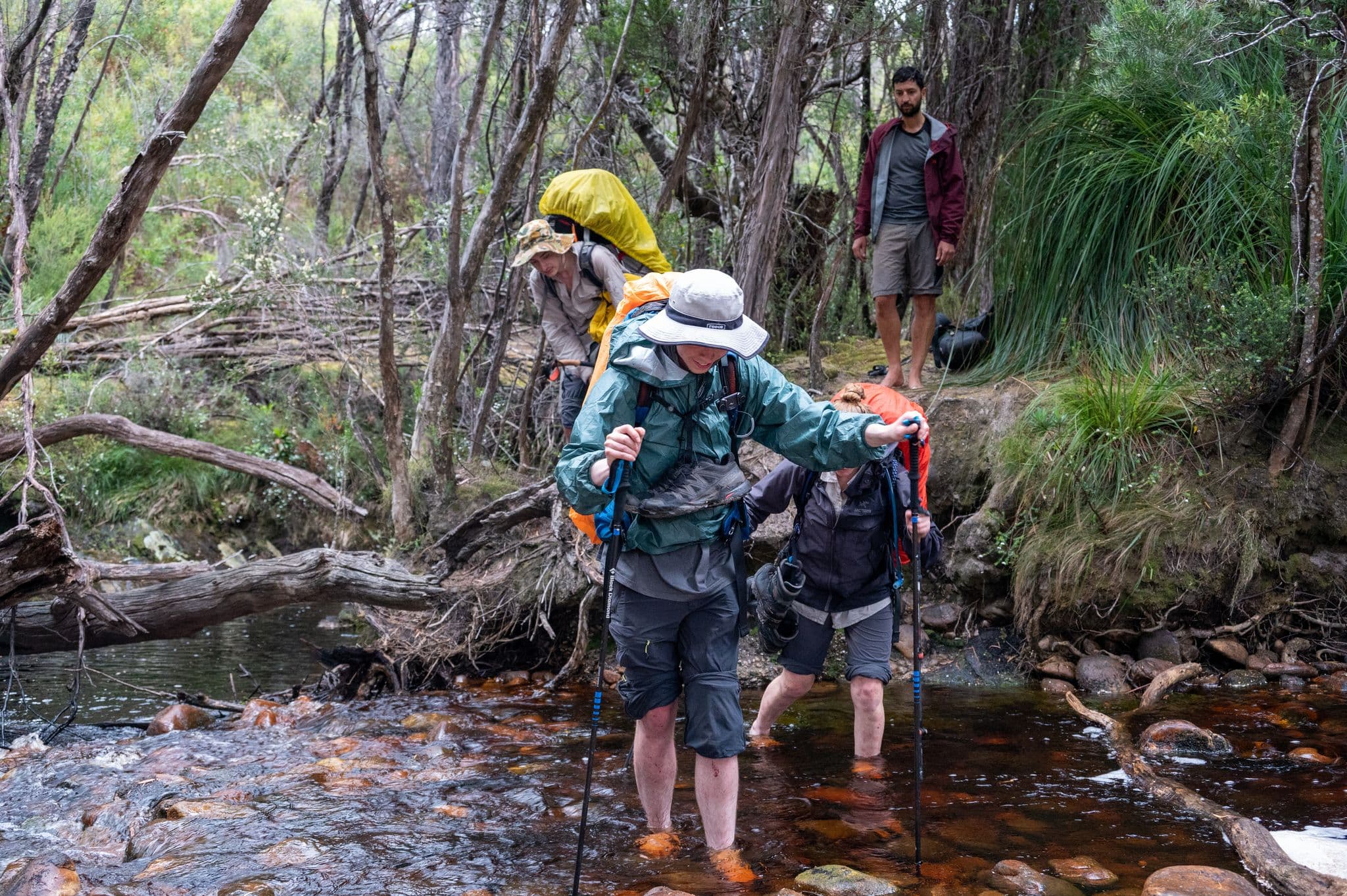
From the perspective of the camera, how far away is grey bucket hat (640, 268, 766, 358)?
343cm

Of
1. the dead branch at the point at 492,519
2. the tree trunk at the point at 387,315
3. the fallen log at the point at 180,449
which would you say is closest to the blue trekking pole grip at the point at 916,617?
the dead branch at the point at 492,519

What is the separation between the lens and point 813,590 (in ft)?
15.8

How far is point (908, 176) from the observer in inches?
300

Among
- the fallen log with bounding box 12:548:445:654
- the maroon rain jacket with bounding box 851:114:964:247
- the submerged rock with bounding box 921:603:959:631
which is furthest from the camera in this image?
the maroon rain jacket with bounding box 851:114:964:247

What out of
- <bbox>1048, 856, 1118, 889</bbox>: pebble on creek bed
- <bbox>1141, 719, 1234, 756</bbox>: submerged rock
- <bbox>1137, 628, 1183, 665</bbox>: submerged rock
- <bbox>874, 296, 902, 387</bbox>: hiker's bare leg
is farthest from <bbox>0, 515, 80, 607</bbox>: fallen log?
<bbox>1137, 628, 1183, 665</bbox>: submerged rock

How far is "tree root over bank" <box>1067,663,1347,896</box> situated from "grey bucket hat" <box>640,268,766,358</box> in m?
2.36

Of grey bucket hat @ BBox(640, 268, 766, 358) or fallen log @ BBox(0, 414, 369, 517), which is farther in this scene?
fallen log @ BBox(0, 414, 369, 517)

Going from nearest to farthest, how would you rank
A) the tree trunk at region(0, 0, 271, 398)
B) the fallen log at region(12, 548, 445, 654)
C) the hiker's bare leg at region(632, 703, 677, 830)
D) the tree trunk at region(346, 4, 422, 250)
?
the hiker's bare leg at region(632, 703, 677, 830) < the tree trunk at region(0, 0, 271, 398) < the fallen log at region(12, 548, 445, 654) < the tree trunk at region(346, 4, 422, 250)

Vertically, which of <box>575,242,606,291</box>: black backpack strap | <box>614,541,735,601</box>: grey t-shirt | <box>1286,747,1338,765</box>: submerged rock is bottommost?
<box>1286,747,1338,765</box>: submerged rock

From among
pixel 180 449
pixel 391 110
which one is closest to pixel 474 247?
pixel 180 449

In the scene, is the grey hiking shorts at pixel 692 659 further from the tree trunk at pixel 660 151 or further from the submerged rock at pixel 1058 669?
the tree trunk at pixel 660 151

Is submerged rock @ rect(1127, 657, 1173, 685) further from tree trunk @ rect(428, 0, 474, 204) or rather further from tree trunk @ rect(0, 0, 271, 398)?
tree trunk @ rect(428, 0, 474, 204)

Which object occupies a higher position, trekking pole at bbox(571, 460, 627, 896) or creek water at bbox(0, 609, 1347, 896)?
trekking pole at bbox(571, 460, 627, 896)

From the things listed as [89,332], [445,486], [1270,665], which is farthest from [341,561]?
[89,332]
